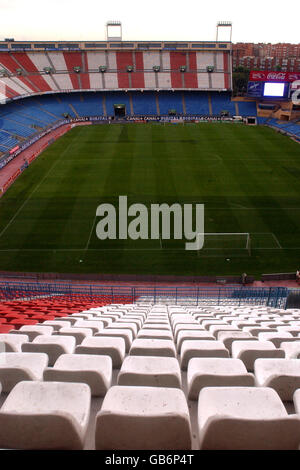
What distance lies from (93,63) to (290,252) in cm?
6670

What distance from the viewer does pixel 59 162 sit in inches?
1581

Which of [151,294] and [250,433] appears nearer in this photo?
[250,433]

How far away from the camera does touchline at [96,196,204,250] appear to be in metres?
25.3

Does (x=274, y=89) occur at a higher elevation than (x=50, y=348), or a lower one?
higher

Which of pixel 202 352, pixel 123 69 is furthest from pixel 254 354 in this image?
pixel 123 69

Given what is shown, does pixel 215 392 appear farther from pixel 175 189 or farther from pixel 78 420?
pixel 175 189

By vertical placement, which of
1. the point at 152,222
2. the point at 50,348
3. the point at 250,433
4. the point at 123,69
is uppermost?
the point at 123,69

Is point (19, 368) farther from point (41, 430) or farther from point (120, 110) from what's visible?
point (120, 110)

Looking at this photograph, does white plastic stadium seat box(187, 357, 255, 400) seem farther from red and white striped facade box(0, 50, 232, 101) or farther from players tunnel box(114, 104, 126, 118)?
red and white striped facade box(0, 50, 232, 101)

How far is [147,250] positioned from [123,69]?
61.9m

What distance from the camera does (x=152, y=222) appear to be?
27.2 meters

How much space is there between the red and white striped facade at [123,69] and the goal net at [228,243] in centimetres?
5428

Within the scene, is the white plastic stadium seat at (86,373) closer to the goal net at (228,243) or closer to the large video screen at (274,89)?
the goal net at (228,243)

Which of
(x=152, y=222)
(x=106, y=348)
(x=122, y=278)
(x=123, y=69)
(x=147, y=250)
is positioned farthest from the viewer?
(x=123, y=69)
